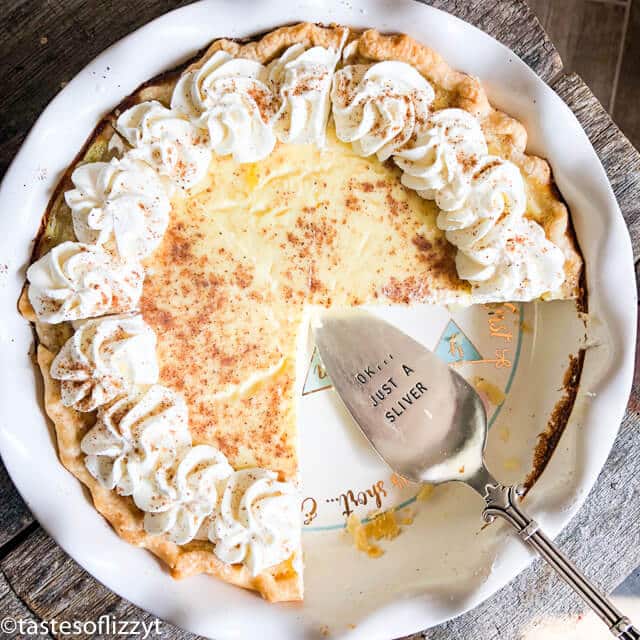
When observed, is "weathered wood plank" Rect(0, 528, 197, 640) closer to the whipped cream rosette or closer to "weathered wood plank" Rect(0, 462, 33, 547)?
"weathered wood plank" Rect(0, 462, 33, 547)

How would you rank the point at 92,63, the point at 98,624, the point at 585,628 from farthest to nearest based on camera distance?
the point at 585,628 < the point at 98,624 < the point at 92,63

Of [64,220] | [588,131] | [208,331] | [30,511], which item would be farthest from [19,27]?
[588,131]

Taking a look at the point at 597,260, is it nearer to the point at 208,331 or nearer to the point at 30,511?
the point at 208,331

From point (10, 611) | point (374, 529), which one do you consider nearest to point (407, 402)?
point (374, 529)

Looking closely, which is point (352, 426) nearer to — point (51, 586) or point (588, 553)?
point (588, 553)

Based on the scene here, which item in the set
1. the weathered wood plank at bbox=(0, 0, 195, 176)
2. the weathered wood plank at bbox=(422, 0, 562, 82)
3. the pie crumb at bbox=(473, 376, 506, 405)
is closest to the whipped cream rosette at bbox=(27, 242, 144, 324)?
the weathered wood plank at bbox=(0, 0, 195, 176)

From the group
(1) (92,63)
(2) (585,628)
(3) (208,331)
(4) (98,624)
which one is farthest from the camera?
(2) (585,628)
